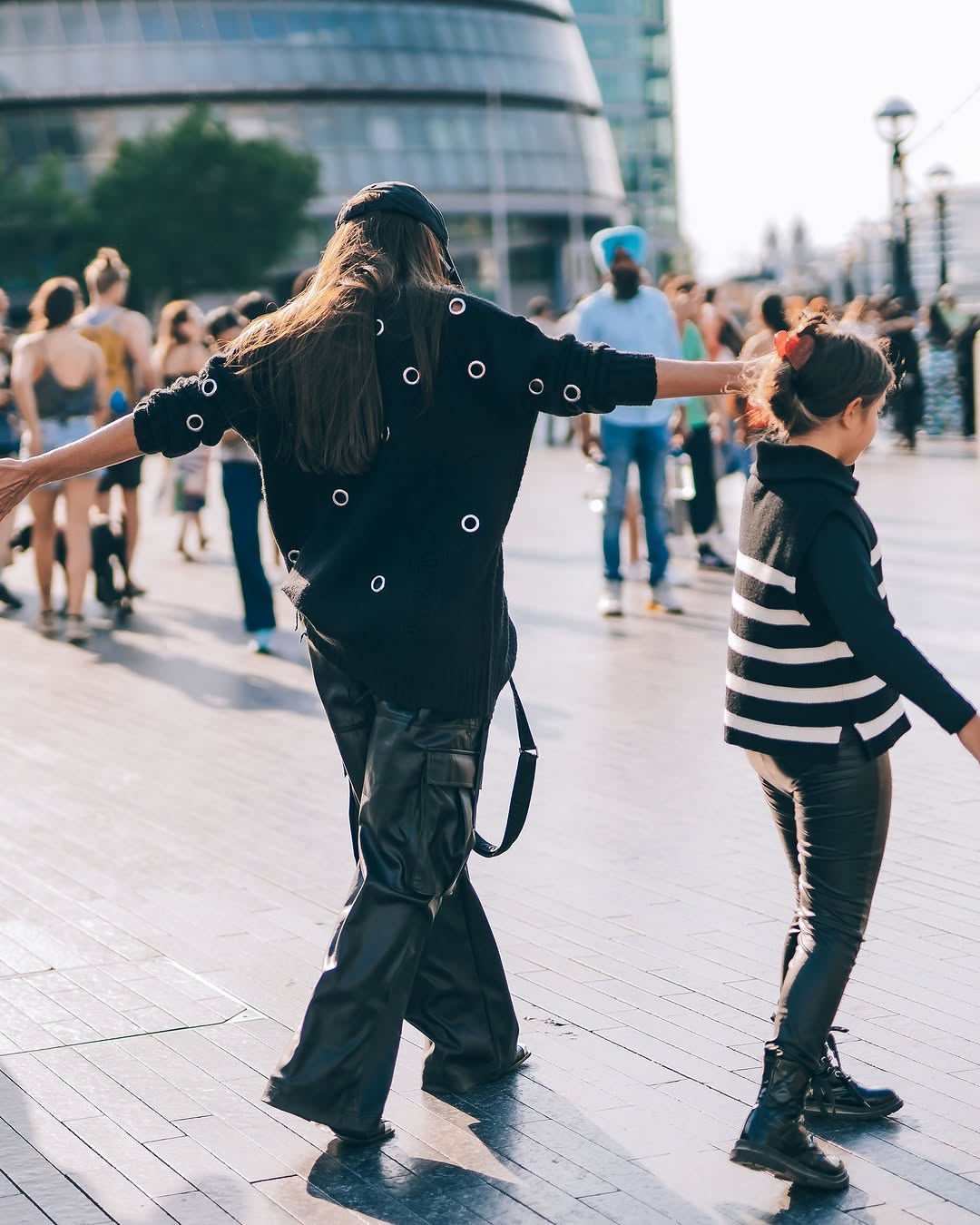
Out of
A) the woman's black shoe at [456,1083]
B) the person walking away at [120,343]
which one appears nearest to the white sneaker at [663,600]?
the person walking away at [120,343]

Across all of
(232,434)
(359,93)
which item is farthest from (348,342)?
(359,93)

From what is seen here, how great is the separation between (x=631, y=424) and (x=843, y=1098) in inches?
282

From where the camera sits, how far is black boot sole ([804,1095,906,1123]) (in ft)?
12.7

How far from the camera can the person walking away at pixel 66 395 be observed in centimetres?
1091

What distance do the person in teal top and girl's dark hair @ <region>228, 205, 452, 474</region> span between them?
8550mm

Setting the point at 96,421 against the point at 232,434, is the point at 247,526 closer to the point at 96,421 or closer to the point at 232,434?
the point at 232,434

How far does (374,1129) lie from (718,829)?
2756 millimetres

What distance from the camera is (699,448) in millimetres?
12555

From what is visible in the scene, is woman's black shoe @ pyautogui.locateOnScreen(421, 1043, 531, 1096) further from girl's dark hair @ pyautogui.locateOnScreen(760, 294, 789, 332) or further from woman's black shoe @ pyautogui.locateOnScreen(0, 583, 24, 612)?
woman's black shoe @ pyautogui.locateOnScreen(0, 583, 24, 612)

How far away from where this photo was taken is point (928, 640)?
9570 millimetres

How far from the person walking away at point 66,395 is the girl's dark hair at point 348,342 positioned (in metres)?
7.28

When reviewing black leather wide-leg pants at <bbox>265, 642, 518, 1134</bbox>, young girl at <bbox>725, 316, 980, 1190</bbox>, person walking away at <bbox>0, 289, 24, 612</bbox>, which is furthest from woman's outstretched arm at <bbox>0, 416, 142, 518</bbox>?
person walking away at <bbox>0, 289, 24, 612</bbox>

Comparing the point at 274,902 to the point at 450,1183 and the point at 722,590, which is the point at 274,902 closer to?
the point at 450,1183

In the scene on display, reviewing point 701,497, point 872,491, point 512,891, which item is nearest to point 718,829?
point 512,891
